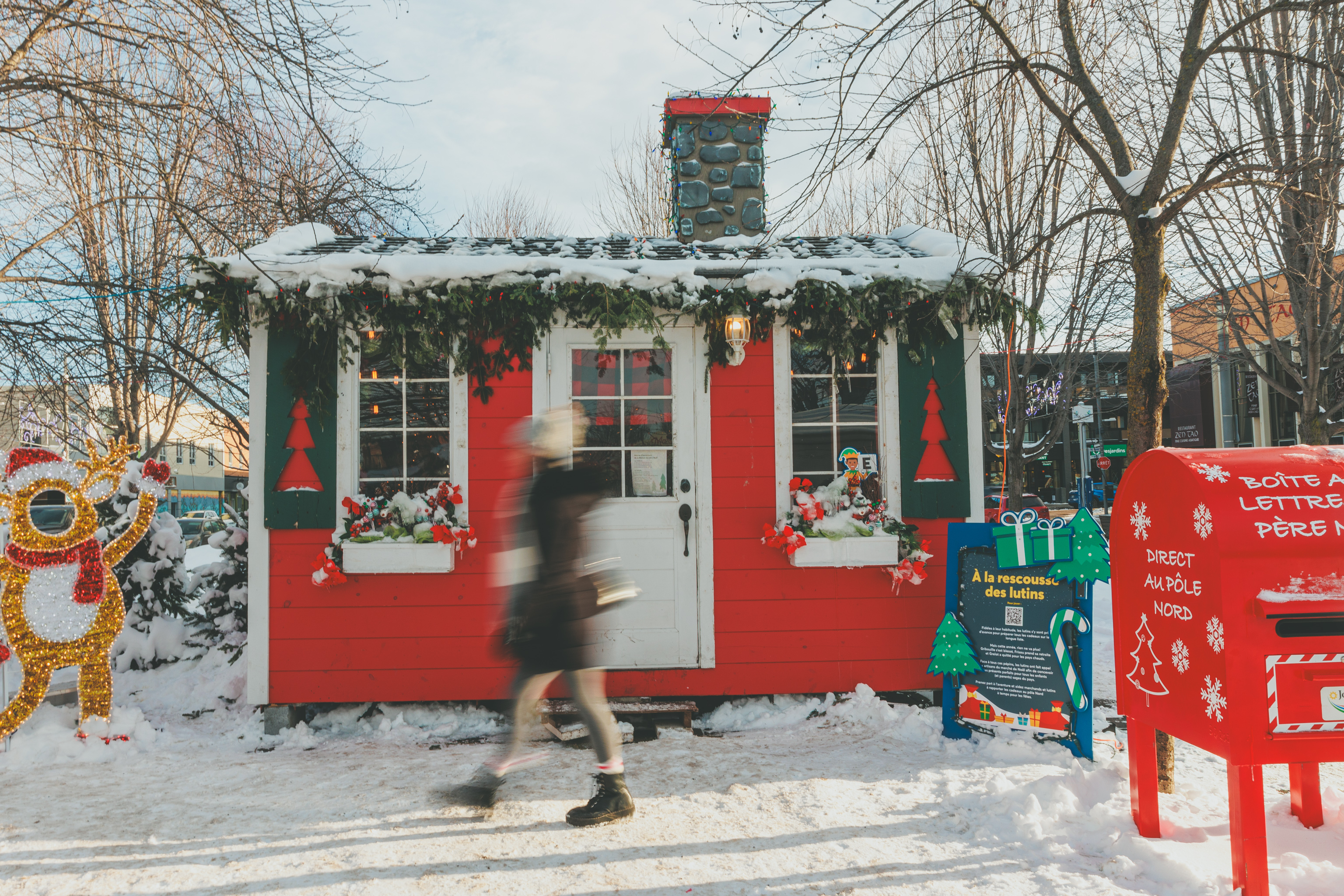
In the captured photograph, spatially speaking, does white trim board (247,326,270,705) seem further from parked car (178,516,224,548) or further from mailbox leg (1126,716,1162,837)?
parked car (178,516,224,548)

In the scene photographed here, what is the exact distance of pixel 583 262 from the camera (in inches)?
190

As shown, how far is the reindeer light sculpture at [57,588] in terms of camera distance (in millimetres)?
4242

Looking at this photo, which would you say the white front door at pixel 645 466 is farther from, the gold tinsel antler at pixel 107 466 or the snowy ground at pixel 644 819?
the gold tinsel antler at pixel 107 466

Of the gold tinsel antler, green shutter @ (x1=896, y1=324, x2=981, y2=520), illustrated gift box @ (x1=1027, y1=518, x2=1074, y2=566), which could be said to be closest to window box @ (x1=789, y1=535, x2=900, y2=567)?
green shutter @ (x1=896, y1=324, x2=981, y2=520)

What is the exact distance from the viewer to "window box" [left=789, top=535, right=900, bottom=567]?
188 inches

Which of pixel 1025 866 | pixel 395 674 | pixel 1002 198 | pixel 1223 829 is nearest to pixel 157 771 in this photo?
pixel 395 674

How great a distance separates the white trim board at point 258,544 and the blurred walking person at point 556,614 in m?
2.22

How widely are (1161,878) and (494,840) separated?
2489mm

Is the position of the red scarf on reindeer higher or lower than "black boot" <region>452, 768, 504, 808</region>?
higher

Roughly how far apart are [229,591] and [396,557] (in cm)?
187

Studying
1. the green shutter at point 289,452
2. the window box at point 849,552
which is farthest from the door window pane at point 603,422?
the green shutter at point 289,452

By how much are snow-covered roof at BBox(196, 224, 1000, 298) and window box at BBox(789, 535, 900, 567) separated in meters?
1.59

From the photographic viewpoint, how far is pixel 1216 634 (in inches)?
102

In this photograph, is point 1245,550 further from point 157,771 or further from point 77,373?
point 77,373
